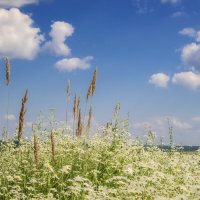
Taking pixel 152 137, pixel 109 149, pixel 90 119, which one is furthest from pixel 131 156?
pixel 152 137

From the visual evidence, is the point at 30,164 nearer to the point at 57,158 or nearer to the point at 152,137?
the point at 57,158

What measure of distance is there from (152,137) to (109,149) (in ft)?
Result: 9.64

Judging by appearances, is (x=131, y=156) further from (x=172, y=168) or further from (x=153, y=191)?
(x=153, y=191)

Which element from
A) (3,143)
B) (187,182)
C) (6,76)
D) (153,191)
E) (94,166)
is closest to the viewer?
(153,191)

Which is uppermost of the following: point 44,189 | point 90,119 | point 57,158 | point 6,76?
point 6,76

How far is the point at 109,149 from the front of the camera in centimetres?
1356

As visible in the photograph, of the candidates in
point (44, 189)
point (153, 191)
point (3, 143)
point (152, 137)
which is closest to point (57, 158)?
point (44, 189)

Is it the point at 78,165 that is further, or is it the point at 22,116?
the point at 78,165

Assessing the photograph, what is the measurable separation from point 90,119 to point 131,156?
5.55 feet

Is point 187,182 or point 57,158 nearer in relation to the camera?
point 187,182

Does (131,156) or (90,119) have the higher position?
(90,119)

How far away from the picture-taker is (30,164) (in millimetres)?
13055

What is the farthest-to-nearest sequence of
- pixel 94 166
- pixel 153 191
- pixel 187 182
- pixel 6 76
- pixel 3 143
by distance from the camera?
pixel 3 143 → pixel 94 166 → pixel 6 76 → pixel 187 182 → pixel 153 191

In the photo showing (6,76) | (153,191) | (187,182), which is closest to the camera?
(153,191)
